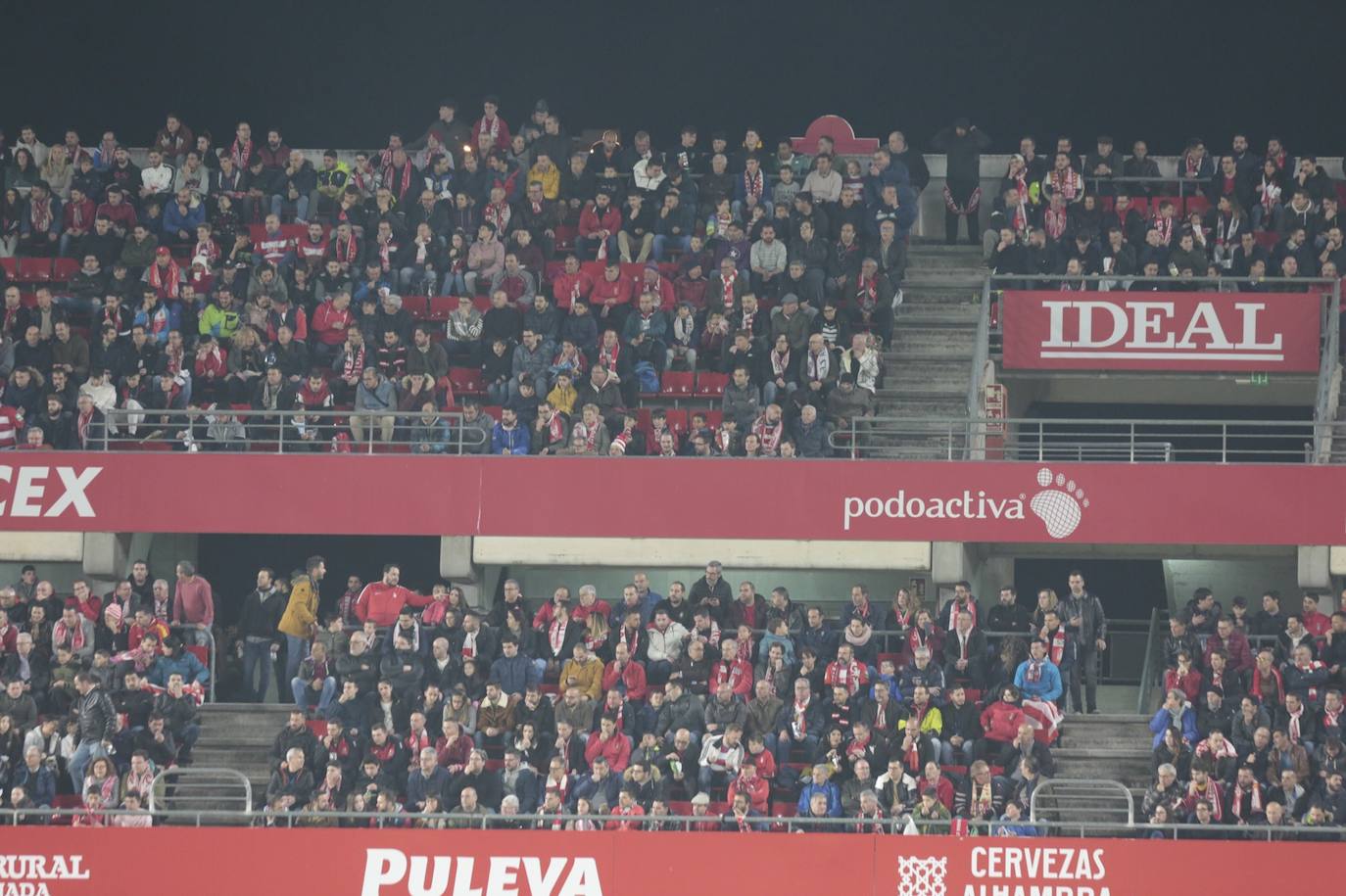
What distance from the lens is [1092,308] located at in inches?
1150

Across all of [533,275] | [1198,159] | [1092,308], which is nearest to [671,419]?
[533,275]

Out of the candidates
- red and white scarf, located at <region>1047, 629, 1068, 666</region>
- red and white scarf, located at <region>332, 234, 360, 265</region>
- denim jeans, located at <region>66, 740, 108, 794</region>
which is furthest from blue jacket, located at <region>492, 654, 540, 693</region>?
red and white scarf, located at <region>332, 234, 360, 265</region>

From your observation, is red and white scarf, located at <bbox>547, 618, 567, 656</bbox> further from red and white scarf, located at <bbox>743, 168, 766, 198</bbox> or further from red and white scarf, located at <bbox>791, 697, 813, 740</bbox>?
red and white scarf, located at <bbox>743, 168, 766, 198</bbox>

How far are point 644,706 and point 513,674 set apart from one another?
130 centimetres

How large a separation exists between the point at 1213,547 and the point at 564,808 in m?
7.91

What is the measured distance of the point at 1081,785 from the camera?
24.8 meters

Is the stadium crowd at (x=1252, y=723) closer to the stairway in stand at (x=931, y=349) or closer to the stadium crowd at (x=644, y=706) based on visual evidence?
the stadium crowd at (x=644, y=706)

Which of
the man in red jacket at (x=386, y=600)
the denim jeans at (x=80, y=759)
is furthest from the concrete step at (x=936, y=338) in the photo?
the denim jeans at (x=80, y=759)

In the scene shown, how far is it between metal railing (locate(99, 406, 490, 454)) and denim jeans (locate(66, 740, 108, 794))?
3692 mm

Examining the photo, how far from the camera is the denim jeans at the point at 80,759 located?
973 inches

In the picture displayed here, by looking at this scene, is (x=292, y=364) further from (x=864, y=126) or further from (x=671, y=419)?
(x=864, y=126)

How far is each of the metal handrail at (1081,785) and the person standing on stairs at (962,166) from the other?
26.7 feet

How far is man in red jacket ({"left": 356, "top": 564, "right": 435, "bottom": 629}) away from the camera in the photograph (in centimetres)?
2620

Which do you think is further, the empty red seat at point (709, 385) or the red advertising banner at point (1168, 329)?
the red advertising banner at point (1168, 329)
